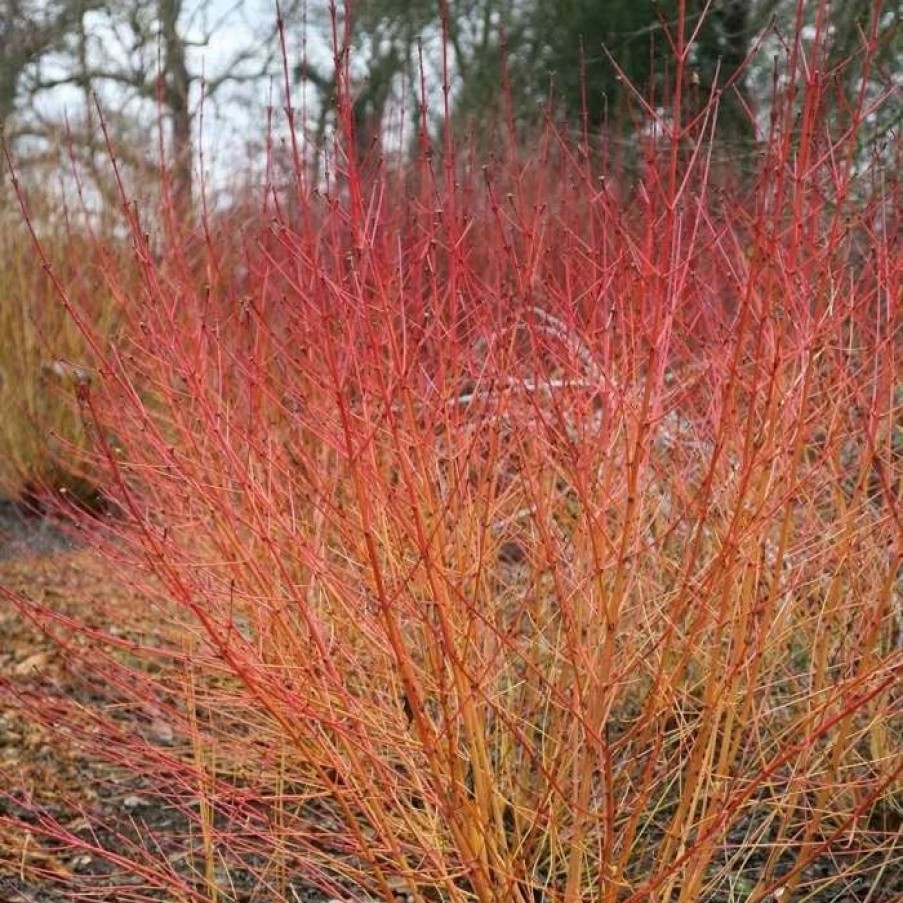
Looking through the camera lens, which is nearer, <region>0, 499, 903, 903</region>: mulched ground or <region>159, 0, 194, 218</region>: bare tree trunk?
<region>0, 499, 903, 903</region>: mulched ground

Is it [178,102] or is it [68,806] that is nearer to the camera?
[68,806]

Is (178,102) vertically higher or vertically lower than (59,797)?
higher

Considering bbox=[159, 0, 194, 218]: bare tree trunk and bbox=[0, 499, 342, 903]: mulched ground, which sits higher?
bbox=[159, 0, 194, 218]: bare tree trunk

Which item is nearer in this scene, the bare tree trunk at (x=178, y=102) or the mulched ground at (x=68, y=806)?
the mulched ground at (x=68, y=806)

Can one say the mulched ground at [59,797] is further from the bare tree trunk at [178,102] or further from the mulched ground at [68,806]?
the bare tree trunk at [178,102]

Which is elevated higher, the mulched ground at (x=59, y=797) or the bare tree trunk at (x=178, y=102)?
the bare tree trunk at (x=178, y=102)

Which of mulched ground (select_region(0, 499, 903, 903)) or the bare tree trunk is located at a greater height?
the bare tree trunk

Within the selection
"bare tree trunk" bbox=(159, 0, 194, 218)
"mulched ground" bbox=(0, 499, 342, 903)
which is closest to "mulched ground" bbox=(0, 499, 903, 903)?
"mulched ground" bbox=(0, 499, 342, 903)

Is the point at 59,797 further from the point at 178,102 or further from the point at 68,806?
the point at 178,102

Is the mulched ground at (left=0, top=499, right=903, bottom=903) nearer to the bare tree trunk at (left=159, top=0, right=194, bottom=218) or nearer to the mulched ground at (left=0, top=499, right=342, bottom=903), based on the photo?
the mulched ground at (left=0, top=499, right=342, bottom=903)

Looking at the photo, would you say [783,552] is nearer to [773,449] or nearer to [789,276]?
[773,449]

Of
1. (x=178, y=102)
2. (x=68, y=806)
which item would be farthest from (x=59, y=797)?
(x=178, y=102)

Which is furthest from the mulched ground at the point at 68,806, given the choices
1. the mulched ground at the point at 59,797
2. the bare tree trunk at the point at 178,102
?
the bare tree trunk at the point at 178,102

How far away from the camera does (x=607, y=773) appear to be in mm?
2117
